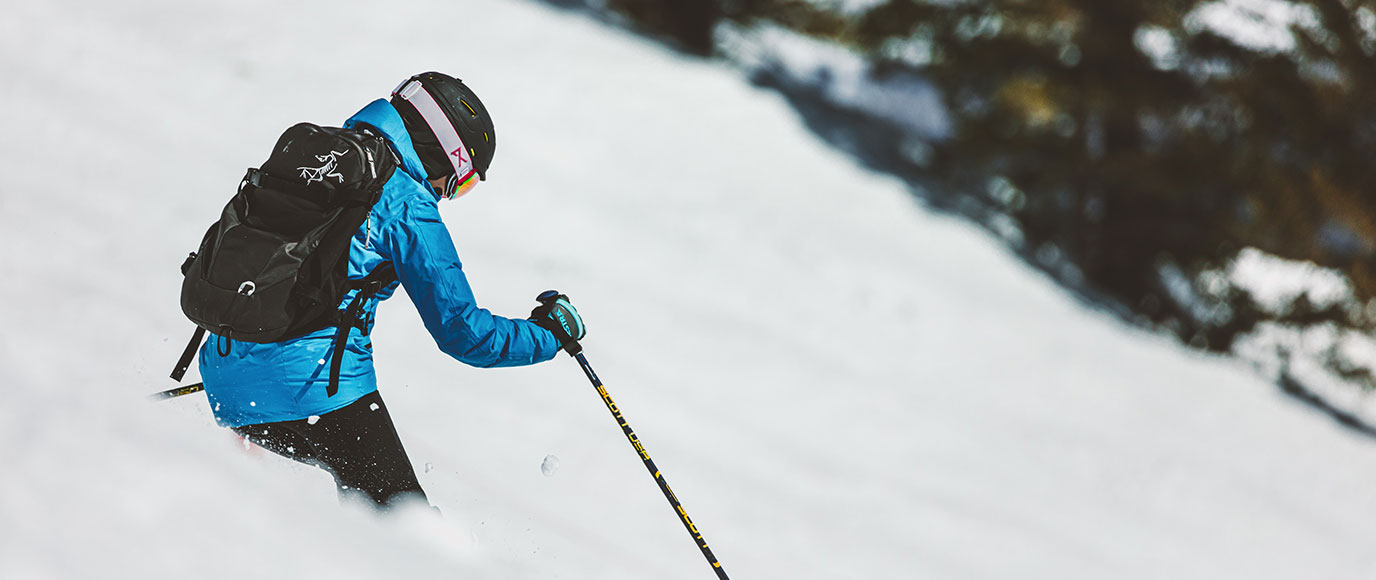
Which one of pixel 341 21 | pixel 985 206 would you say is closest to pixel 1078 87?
pixel 985 206

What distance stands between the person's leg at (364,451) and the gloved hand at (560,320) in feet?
1.72

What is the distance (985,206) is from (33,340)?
1344 centimetres

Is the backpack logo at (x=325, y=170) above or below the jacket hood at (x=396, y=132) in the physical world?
below

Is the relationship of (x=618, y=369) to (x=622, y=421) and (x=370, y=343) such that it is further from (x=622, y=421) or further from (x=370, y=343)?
(x=370, y=343)

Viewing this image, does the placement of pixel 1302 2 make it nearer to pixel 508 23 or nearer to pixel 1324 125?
pixel 1324 125

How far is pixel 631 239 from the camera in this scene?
10984 mm

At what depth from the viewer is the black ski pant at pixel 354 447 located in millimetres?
2984

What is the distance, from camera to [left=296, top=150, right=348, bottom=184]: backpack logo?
2.63m

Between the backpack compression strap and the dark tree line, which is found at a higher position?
the dark tree line

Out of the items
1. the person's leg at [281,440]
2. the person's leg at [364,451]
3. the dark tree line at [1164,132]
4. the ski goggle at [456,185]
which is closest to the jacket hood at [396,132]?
the ski goggle at [456,185]

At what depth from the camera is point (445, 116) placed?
2984 mm

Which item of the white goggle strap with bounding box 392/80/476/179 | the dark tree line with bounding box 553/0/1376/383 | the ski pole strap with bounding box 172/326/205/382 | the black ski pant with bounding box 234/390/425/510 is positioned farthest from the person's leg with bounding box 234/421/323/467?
the dark tree line with bounding box 553/0/1376/383

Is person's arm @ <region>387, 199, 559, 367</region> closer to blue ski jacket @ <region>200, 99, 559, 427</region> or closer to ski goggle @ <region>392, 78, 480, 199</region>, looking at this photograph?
blue ski jacket @ <region>200, 99, 559, 427</region>

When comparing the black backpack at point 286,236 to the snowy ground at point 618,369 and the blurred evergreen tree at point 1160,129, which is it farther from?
the blurred evergreen tree at point 1160,129
